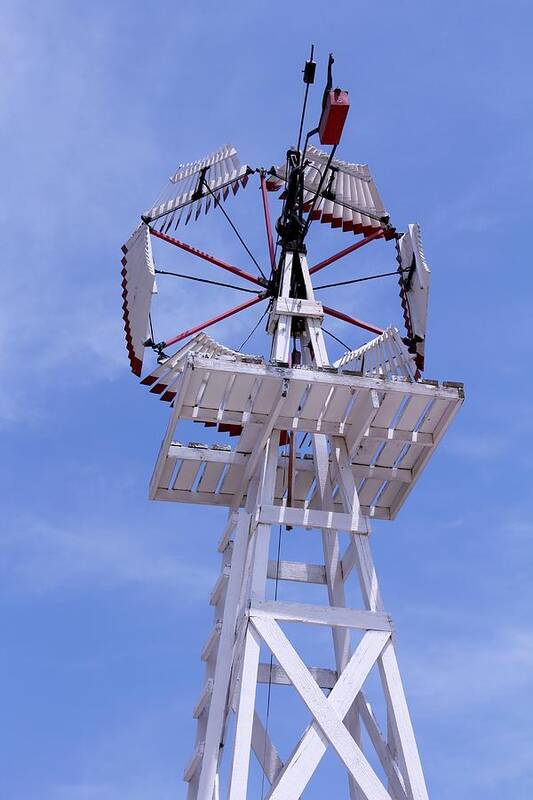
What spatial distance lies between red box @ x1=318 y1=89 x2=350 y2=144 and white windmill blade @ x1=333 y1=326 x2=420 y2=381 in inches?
128

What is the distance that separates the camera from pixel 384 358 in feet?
59.2

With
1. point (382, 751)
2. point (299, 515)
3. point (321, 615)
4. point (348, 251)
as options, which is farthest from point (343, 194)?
point (382, 751)

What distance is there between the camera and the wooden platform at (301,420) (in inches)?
623

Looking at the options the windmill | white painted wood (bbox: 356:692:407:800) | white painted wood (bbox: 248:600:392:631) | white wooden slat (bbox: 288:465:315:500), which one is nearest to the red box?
the windmill

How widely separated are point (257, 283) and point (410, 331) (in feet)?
10.4

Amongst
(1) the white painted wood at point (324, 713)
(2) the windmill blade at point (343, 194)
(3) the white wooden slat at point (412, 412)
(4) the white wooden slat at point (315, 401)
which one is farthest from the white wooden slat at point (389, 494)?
(2) the windmill blade at point (343, 194)

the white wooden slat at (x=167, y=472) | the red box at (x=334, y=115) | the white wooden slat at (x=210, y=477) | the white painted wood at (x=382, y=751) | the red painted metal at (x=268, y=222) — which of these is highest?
the red painted metal at (x=268, y=222)

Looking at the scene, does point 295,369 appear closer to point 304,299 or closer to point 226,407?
point 226,407

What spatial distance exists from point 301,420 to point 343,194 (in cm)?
605

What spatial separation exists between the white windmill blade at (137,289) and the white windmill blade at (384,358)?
3.33 meters

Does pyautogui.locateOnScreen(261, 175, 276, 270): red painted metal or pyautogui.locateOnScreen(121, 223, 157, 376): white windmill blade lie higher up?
pyautogui.locateOnScreen(261, 175, 276, 270): red painted metal

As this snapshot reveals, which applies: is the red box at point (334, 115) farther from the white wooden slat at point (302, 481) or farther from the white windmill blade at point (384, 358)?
the white wooden slat at point (302, 481)

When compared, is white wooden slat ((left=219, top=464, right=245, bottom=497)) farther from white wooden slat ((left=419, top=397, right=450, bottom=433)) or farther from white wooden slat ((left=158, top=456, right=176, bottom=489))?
white wooden slat ((left=419, top=397, right=450, bottom=433))

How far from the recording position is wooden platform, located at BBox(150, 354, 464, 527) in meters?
15.8
